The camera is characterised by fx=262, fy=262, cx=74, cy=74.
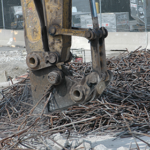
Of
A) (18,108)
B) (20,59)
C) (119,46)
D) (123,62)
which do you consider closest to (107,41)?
(119,46)

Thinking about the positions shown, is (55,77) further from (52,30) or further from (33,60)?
(52,30)

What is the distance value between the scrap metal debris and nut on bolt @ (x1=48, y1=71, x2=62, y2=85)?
0.19m

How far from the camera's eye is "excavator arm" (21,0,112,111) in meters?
3.09

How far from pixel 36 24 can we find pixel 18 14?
12.0 metres

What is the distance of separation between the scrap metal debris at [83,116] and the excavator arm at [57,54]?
0.21 m

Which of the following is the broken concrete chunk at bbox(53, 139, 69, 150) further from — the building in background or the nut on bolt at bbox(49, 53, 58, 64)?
the building in background

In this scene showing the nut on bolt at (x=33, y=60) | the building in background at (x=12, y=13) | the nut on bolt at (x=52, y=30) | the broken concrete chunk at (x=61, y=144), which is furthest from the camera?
the building in background at (x=12, y=13)

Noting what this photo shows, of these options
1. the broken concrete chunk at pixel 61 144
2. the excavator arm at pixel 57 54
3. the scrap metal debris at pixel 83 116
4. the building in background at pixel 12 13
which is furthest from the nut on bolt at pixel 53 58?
the building in background at pixel 12 13

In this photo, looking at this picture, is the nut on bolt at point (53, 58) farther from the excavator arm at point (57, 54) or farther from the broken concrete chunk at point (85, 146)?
the broken concrete chunk at point (85, 146)

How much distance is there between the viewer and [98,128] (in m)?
3.69

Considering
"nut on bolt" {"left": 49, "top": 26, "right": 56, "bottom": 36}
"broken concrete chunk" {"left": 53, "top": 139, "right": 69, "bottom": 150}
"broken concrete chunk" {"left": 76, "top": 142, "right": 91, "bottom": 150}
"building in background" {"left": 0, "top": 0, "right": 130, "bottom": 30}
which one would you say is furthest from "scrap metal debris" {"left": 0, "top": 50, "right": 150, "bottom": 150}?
"building in background" {"left": 0, "top": 0, "right": 130, "bottom": 30}

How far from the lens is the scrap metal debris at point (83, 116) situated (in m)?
3.24

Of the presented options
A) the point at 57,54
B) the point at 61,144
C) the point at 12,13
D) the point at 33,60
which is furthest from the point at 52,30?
the point at 12,13

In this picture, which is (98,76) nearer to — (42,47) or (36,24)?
(42,47)
